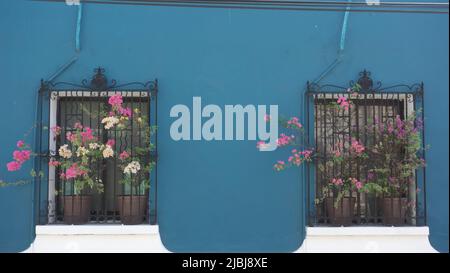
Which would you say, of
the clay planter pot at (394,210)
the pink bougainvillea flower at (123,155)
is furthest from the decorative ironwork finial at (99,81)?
the clay planter pot at (394,210)

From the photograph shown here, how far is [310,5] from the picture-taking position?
5922mm

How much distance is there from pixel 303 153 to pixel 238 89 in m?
0.97

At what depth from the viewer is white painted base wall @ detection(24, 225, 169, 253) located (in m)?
5.54

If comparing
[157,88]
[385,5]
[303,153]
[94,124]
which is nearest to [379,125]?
[303,153]

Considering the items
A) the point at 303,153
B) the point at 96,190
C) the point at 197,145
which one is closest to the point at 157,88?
the point at 197,145

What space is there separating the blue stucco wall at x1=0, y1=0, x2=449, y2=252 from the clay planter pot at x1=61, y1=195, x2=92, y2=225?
1.37ft

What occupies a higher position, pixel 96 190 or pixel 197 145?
pixel 197 145

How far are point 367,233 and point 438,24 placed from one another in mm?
2425

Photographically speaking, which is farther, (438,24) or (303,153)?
(438,24)

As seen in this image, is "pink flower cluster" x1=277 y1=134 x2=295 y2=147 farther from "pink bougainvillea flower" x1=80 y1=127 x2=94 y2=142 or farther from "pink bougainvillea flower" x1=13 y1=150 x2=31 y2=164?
"pink bougainvillea flower" x1=13 y1=150 x2=31 y2=164

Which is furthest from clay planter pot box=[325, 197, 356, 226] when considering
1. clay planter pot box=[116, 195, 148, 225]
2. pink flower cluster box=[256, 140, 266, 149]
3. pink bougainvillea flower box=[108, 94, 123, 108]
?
pink bougainvillea flower box=[108, 94, 123, 108]

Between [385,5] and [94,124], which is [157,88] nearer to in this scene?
[94,124]

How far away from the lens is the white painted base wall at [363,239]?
18.6 ft

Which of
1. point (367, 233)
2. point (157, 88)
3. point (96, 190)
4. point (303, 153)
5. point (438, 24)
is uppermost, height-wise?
point (438, 24)
